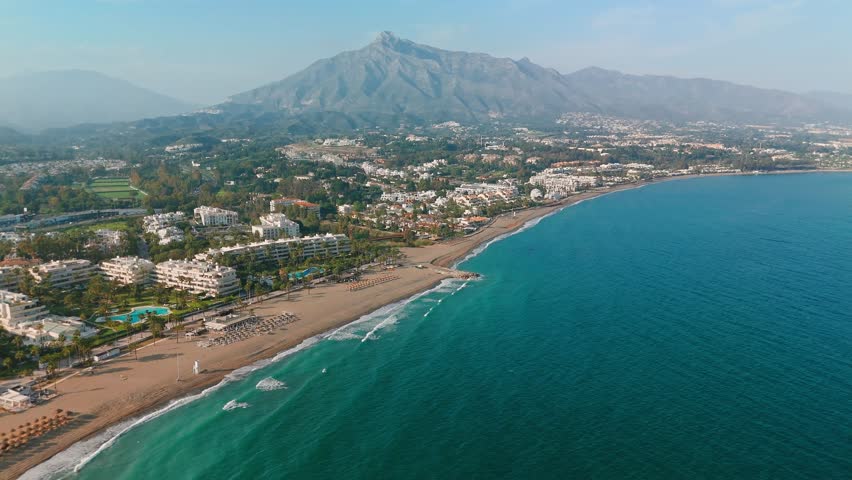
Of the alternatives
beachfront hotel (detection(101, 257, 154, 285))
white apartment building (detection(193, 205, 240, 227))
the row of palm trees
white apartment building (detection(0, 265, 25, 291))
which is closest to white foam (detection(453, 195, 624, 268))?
beachfront hotel (detection(101, 257, 154, 285))

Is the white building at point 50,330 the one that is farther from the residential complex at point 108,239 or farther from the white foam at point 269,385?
the residential complex at point 108,239

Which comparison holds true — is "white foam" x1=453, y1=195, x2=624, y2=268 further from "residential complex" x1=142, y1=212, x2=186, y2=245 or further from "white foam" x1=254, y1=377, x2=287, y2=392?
"residential complex" x1=142, y1=212, x2=186, y2=245

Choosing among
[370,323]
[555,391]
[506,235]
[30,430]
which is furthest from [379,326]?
[506,235]

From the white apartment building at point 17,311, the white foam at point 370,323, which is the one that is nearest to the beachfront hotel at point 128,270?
the white apartment building at point 17,311

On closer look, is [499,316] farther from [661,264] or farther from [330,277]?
[661,264]

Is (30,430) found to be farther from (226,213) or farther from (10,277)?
(226,213)

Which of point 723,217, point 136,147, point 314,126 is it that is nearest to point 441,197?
point 723,217
